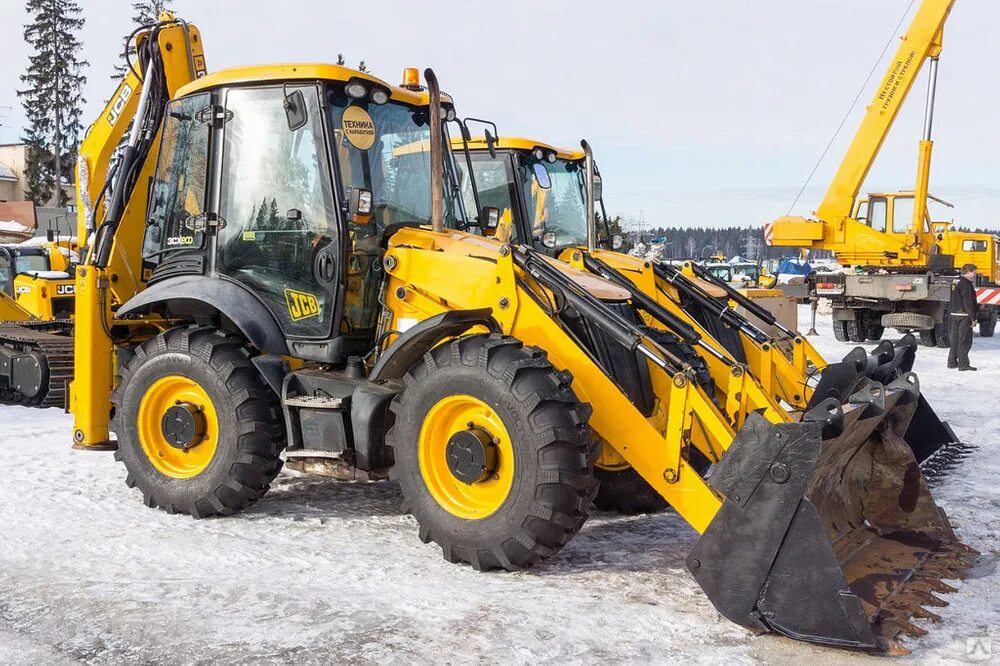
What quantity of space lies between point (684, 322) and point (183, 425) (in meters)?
3.05

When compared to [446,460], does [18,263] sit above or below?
above

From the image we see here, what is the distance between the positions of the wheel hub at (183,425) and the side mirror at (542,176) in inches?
220

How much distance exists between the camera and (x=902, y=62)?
18.3 meters

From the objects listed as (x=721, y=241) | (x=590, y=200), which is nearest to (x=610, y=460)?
(x=590, y=200)

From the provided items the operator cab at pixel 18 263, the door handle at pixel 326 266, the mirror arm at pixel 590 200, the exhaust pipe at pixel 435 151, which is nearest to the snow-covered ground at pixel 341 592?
the door handle at pixel 326 266

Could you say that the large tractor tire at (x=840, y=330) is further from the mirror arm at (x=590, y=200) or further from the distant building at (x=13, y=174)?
the distant building at (x=13, y=174)

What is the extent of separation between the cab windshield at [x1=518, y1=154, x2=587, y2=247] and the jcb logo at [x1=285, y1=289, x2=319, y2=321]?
4839 millimetres

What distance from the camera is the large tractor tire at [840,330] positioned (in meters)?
19.4

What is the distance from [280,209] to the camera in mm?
5723

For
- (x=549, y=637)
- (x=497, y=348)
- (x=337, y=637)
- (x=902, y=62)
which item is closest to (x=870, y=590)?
(x=549, y=637)

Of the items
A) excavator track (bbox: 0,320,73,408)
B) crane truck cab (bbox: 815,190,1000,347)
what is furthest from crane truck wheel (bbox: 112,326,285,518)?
crane truck cab (bbox: 815,190,1000,347)

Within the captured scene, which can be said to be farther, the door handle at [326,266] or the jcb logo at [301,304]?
the jcb logo at [301,304]

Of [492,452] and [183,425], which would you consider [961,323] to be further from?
[183,425]

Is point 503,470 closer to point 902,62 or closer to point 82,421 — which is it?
point 82,421
